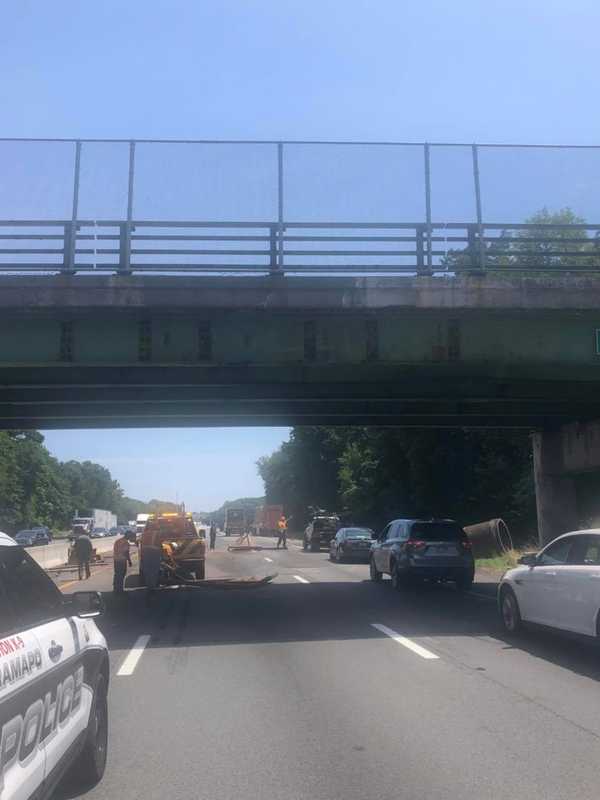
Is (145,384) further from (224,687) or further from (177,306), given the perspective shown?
(224,687)

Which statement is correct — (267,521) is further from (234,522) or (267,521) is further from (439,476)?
(439,476)

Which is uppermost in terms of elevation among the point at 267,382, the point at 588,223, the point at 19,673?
the point at 588,223

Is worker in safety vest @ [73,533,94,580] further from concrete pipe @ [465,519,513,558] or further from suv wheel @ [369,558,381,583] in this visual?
concrete pipe @ [465,519,513,558]

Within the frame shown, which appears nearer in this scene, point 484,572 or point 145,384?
point 145,384

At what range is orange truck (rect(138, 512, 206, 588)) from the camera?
62.3 ft

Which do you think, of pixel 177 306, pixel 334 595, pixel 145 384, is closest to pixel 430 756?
pixel 177 306

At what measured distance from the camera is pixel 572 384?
17500mm

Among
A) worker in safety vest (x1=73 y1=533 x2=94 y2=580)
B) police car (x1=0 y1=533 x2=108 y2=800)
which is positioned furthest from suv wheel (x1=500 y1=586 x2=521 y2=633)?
worker in safety vest (x1=73 y1=533 x2=94 y2=580)

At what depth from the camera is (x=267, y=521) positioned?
81688 millimetres

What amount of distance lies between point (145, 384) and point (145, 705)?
9.60 metres

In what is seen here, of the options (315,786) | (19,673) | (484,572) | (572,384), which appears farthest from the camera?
(484,572)

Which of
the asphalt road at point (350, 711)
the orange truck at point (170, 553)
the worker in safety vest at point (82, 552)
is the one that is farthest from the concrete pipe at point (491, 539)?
the asphalt road at point (350, 711)

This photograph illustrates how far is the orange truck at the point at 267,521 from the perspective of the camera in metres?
78.3

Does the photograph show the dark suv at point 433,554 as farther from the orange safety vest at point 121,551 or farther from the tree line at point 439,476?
the tree line at point 439,476
